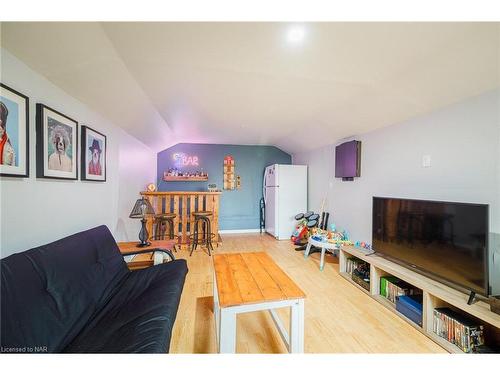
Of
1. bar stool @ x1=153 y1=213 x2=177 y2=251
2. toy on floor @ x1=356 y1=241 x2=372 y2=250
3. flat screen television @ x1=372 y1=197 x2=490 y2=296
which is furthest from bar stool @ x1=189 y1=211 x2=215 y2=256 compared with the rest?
flat screen television @ x1=372 y1=197 x2=490 y2=296

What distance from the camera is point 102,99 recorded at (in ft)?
6.22

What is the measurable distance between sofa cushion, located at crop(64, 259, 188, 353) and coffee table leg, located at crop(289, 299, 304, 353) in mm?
752

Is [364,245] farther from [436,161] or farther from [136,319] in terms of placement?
[136,319]

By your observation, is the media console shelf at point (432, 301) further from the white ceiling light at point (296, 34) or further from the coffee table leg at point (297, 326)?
the white ceiling light at point (296, 34)

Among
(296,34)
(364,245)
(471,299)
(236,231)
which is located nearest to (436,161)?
(471,299)

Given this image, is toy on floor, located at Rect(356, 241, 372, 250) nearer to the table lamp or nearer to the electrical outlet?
the electrical outlet

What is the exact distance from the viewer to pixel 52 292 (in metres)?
1.07

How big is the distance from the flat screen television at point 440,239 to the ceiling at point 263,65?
100 centimetres

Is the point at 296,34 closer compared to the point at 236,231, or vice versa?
the point at 296,34

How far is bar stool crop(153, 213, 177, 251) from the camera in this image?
3576 mm

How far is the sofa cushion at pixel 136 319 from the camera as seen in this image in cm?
98

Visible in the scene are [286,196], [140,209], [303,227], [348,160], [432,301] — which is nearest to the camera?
[432,301]

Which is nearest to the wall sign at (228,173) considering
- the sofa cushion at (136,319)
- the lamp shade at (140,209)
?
the lamp shade at (140,209)

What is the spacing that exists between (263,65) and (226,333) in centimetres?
197
